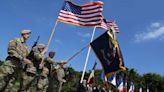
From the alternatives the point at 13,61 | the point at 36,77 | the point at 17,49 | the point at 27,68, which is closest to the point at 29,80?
the point at 27,68

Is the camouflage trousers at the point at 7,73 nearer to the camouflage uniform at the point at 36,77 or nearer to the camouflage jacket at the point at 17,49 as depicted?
the camouflage jacket at the point at 17,49

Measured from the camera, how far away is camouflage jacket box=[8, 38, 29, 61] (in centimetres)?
1084

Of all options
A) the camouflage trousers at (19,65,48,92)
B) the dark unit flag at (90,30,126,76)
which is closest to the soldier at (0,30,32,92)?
the camouflage trousers at (19,65,48,92)

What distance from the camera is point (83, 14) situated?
1590cm

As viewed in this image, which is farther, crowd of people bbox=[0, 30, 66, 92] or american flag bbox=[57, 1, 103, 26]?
american flag bbox=[57, 1, 103, 26]

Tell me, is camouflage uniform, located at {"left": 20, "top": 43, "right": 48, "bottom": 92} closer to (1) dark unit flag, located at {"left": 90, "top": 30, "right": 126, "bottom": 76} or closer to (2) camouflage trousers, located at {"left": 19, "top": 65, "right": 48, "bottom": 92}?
(2) camouflage trousers, located at {"left": 19, "top": 65, "right": 48, "bottom": 92}

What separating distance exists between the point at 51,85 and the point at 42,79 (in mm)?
1140

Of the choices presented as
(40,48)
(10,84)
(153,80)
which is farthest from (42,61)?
(153,80)

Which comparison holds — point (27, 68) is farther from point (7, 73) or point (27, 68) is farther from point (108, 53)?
point (108, 53)

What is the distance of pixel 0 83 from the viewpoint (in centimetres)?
1070

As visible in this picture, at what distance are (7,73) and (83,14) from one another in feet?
19.1

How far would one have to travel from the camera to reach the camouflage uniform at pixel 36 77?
38.2 feet

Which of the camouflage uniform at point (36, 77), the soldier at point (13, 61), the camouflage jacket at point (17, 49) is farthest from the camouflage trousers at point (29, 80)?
the camouflage jacket at point (17, 49)

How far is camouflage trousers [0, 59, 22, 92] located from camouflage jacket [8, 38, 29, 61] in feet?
0.63
